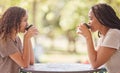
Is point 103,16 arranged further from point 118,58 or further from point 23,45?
point 23,45

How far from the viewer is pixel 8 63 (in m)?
2.74

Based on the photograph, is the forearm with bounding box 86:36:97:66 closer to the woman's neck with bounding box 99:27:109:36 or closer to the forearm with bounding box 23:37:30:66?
the woman's neck with bounding box 99:27:109:36

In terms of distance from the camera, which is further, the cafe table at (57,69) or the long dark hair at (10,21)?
the long dark hair at (10,21)

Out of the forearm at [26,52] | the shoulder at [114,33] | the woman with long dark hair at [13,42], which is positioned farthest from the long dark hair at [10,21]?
the shoulder at [114,33]

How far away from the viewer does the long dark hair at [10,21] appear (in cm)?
271

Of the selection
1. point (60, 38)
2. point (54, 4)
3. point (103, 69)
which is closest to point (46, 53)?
point (60, 38)

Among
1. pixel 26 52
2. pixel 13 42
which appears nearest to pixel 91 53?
pixel 26 52

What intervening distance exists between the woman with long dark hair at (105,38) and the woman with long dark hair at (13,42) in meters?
0.43

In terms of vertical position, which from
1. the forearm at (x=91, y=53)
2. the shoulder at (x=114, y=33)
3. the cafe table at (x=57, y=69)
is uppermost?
the shoulder at (x=114, y=33)

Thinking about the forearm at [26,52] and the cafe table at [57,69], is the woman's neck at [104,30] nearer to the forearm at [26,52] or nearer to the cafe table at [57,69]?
the cafe table at [57,69]

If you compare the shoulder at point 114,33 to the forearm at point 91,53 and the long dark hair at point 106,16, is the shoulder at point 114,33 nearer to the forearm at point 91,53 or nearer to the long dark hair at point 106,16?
the long dark hair at point 106,16

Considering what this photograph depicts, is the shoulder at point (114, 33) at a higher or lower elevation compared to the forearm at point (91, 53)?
higher

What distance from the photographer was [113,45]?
8.64 ft

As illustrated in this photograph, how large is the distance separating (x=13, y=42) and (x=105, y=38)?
70cm
